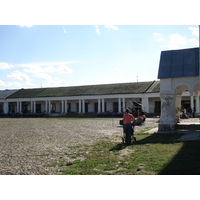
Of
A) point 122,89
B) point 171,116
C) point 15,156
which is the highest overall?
point 122,89

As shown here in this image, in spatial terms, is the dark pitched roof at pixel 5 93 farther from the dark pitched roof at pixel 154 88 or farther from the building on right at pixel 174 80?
the building on right at pixel 174 80

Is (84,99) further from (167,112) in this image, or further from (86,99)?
(167,112)

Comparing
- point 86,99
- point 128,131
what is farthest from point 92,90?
point 128,131

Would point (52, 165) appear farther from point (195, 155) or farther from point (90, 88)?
point (90, 88)

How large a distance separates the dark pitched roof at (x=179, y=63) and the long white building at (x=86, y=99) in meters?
16.7

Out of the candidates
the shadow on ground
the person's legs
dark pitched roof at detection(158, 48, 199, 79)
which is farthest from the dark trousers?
dark pitched roof at detection(158, 48, 199, 79)

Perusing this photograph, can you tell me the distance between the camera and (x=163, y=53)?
14484 millimetres

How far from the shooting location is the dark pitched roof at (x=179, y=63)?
1304cm

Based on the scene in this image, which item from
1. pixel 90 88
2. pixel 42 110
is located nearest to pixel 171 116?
pixel 90 88

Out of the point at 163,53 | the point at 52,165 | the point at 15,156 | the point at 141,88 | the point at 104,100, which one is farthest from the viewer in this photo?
the point at 104,100

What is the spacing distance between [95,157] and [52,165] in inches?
54.0

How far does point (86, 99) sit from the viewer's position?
39125mm

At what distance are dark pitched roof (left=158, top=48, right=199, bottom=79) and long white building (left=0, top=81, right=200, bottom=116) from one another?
54.7 feet

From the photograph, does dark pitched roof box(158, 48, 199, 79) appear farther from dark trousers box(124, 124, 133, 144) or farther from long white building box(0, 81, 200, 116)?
long white building box(0, 81, 200, 116)
